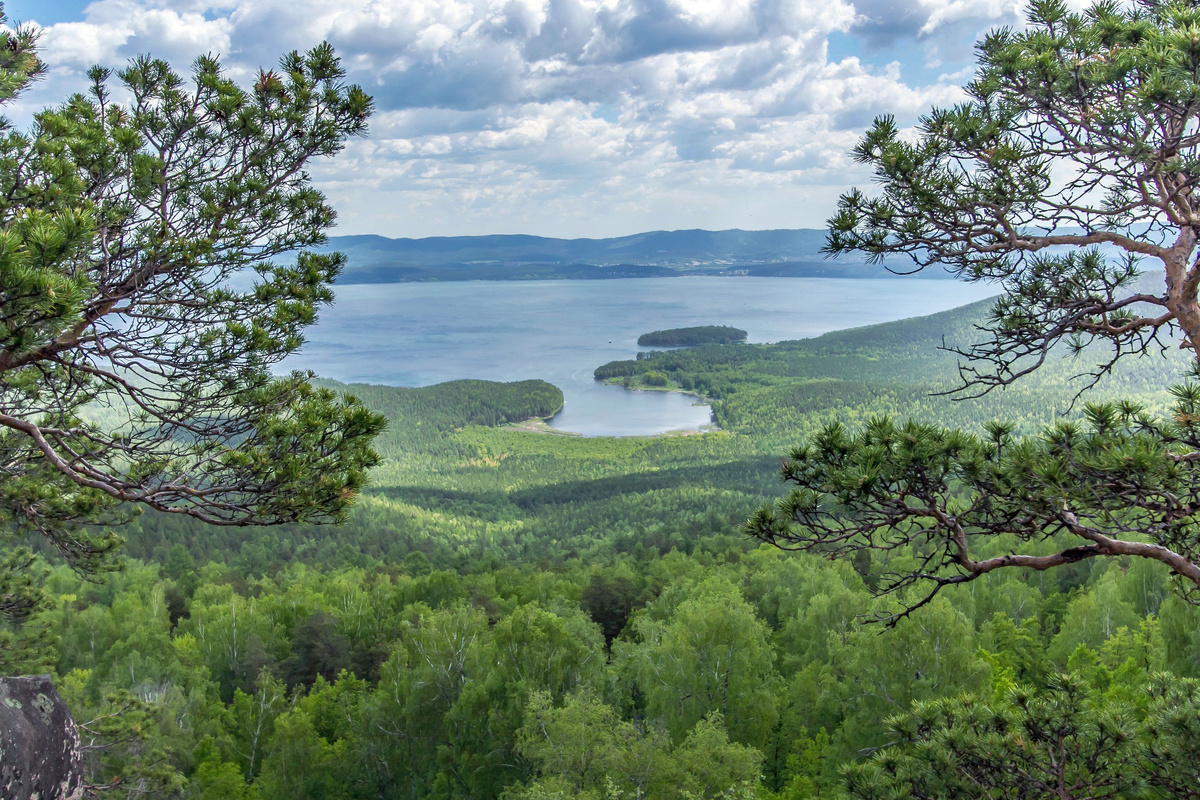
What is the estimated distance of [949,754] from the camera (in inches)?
209

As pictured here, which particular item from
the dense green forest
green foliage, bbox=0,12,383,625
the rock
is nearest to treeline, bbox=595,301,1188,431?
the dense green forest

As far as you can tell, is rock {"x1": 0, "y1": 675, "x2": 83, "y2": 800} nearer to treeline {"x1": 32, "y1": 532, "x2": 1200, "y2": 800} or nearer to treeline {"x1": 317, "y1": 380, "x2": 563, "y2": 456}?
treeline {"x1": 32, "y1": 532, "x2": 1200, "y2": 800}

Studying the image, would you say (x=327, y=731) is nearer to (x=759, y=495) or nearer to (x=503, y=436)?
(x=759, y=495)

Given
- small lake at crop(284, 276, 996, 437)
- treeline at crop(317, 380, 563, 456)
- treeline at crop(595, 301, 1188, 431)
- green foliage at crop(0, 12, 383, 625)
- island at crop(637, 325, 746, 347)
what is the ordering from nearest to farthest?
green foliage at crop(0, 12, 383, 625) < treeline at crop(595, 301, 1188, 431) < treeline at crop(317, 380, 563, 456) < small lake at crop(284, 276, 996, 437) < island at crop(637, 325, 746, 347)

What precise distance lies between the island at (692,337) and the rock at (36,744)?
16181cm

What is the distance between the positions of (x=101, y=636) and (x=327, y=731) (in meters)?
11.0

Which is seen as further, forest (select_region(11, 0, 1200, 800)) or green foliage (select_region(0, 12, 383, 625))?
green foliage (select_region(0, 12, 383, 625))

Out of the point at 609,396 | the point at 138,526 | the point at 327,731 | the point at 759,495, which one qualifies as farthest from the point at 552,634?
the point at 609,396

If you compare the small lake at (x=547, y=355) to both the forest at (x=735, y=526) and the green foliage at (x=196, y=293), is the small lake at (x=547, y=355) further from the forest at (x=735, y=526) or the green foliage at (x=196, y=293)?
the green foliage at (x=196, y=293)

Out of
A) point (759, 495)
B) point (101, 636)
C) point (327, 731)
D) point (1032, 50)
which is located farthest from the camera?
point (759, 495)

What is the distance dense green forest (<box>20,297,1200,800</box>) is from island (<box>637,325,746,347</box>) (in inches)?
4725

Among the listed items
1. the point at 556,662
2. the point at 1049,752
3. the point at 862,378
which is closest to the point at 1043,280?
the point at 1049,752

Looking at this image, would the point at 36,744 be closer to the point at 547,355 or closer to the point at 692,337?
the point at 547,355

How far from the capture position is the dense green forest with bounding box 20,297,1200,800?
13578 mm
